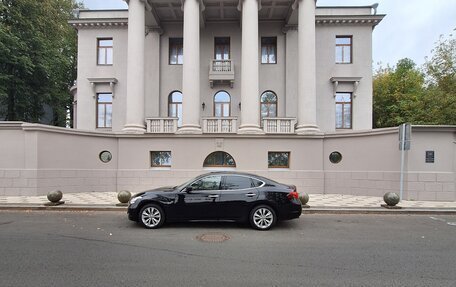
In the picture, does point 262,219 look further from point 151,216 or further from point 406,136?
point 406,136

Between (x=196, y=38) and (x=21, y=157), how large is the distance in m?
10.6

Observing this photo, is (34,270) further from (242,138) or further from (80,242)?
(242,138)

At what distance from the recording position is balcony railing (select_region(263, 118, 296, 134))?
14.7 m

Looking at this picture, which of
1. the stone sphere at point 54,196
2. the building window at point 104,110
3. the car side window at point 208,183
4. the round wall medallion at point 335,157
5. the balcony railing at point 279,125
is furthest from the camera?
the building window at point 104,110

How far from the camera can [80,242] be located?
610cm

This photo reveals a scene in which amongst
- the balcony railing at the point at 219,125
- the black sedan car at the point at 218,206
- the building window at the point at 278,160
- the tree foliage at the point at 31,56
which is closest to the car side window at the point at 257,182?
the black sedan car at the point at 218,206

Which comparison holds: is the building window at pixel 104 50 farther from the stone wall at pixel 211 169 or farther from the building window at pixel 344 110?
the building window at pixel 344 110

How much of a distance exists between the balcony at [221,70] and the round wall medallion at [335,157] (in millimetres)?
7996

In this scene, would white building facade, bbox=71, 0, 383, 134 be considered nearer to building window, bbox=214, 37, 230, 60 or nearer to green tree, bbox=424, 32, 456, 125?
building window, bbox=214, 37, 230, 60

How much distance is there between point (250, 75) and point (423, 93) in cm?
1565

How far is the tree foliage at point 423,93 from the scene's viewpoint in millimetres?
17062

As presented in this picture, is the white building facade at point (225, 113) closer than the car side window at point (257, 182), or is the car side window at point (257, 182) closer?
the car side window at point (257, 182)

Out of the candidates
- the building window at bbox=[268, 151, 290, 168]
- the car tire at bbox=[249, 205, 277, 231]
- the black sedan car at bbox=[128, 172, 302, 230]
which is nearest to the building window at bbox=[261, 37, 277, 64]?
the building window at bbox=[268, 151, 290, 168]

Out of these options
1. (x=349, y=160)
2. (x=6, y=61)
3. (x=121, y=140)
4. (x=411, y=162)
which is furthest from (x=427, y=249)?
(x=6, y=61)
